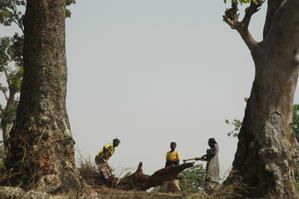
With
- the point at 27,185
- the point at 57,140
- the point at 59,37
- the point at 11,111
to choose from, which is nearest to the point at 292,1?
the point at 59,37

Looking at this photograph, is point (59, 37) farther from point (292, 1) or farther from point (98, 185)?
point (292, 1)

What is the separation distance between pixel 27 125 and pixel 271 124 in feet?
20.3

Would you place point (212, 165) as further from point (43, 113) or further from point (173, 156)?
point (43, 113)

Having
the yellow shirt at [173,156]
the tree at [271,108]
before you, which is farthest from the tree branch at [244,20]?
the yellow shirt at [173,156]

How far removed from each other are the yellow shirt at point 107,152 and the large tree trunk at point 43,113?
125 inches

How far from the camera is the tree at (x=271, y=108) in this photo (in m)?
13.6

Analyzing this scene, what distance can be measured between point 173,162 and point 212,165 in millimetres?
1581

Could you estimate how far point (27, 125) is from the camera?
1058 cm

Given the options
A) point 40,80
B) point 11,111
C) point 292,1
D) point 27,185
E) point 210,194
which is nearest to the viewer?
point 27,185

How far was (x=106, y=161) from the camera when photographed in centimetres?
1348

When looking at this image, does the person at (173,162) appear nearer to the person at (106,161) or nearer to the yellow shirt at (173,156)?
the yellow shirt at (173,156)

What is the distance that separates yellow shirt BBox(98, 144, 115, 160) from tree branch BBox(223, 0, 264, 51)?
419 centimetres

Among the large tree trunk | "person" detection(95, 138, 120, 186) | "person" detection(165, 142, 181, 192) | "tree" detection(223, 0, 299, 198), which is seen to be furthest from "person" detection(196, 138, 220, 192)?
the large tree trunk

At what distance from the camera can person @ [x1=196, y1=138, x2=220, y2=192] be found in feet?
45.5
